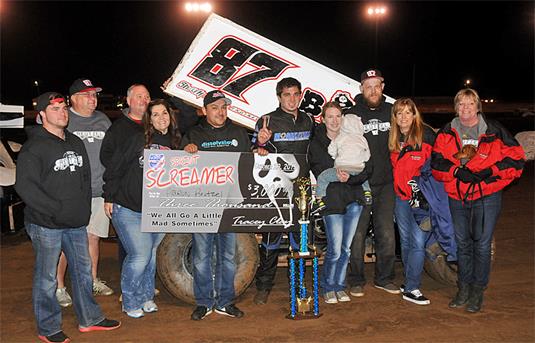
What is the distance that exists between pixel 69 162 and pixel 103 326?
1550 millimetres

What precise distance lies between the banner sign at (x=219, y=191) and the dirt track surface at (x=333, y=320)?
88 centimetres

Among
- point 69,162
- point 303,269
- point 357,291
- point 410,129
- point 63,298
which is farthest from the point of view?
point 357,291

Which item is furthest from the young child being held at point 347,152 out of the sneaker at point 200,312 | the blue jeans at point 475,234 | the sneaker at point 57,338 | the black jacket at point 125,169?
the sneaker at point 57,338

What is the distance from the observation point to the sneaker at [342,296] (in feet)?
18.7

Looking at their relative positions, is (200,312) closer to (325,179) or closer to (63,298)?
(63,298)

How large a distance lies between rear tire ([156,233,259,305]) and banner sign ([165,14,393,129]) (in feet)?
4.71

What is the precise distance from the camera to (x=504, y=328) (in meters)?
5.00

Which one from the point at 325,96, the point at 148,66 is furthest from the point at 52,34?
the point at 325,96

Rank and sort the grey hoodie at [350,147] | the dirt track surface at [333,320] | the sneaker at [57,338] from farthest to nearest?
the grey hoodie at [350,147]
the dirt track surface at [333,320]
the sneaker at [57,338]

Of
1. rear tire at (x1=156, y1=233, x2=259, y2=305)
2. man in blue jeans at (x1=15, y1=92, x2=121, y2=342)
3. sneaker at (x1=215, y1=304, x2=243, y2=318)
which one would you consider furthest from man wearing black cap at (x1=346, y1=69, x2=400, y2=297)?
man in blue jeans at (x1=15, y1=92, x2=121, y2=342)

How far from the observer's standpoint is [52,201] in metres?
4.52

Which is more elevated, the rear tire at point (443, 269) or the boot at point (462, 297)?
the rear tire at point (443, 269)

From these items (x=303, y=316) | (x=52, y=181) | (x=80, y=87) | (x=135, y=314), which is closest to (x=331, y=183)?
(x=303, y=316)

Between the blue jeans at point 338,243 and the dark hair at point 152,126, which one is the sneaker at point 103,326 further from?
the blue jeans at point 338,243
